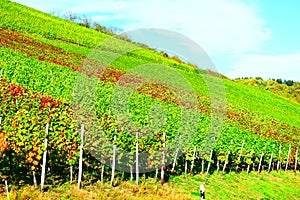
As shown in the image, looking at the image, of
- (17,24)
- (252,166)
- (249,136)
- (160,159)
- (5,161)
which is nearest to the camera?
(5,161)

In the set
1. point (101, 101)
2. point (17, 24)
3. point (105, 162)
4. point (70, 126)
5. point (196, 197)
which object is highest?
point (17, 24)

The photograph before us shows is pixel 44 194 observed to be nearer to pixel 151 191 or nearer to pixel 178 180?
pixel 151 191

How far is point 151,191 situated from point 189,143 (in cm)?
428

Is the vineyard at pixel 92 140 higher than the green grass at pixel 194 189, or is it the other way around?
the vineyard at pixel 92 140

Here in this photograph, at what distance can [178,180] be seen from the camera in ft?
43.1

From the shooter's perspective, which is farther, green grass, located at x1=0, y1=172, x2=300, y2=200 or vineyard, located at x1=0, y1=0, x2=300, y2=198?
vineyard, located at x1=0, y1=0, x2=300, y2=198

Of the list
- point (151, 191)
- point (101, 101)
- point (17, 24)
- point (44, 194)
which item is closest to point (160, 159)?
point (151, 191)

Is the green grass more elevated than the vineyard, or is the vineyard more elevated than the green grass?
the vineyard

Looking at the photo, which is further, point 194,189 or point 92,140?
point 194,189

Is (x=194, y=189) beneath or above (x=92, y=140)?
beneath

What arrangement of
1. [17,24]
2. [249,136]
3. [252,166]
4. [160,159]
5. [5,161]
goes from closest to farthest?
[5,161]
[160,159]
[252,166]
[249,136]
[17,24]

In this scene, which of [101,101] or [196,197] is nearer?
[196,197]

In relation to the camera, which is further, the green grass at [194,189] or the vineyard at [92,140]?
the vineyard at [92,140]

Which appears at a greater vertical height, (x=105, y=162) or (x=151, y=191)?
(x=105, y=162)
